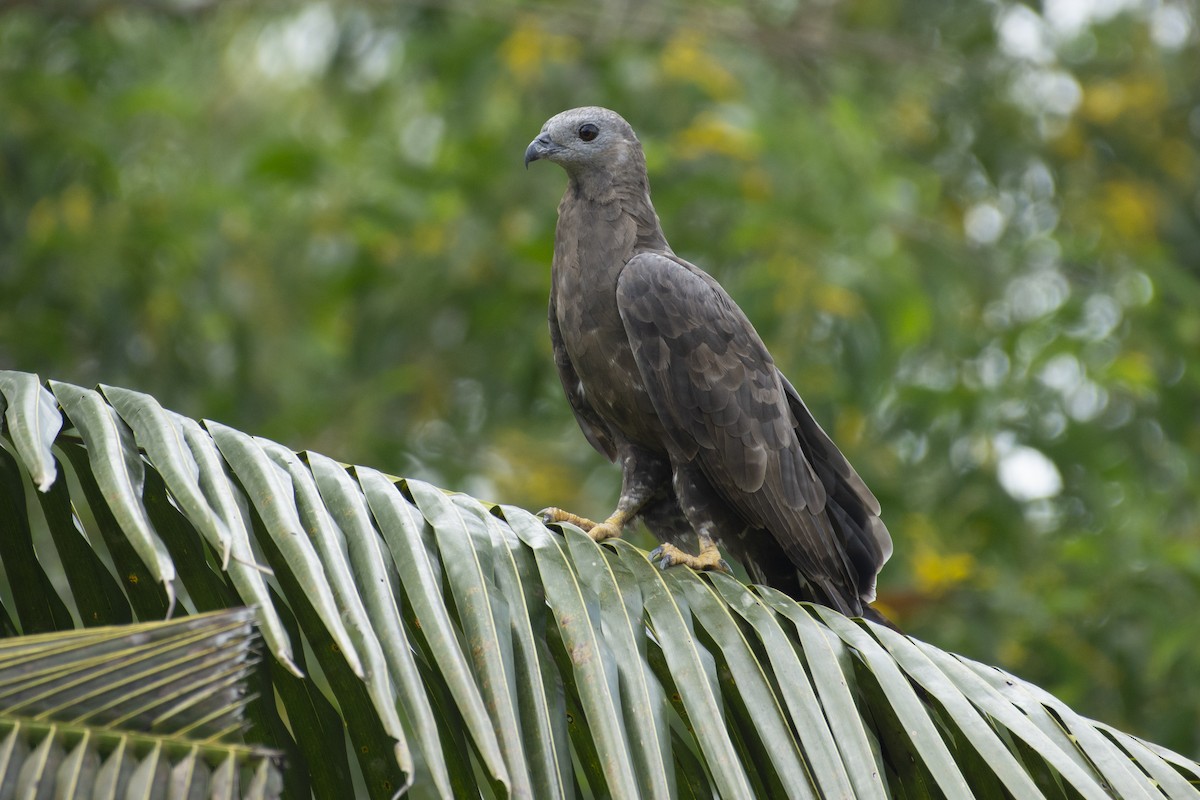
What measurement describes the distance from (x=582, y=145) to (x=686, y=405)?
0.96 m

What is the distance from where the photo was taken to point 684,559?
3.54 metres

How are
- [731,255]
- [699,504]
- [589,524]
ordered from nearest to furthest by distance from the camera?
[589,524], [699,504], [731,255]

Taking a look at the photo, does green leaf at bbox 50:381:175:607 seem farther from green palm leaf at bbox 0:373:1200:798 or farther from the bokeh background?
the bokeh background

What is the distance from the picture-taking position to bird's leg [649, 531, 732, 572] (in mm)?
3537

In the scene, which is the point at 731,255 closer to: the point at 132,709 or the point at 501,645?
the point at 501,645

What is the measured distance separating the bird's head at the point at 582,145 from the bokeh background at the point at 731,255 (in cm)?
275

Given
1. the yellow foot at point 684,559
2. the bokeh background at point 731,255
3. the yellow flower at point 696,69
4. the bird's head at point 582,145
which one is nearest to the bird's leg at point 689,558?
the yellow foot at point 684,559

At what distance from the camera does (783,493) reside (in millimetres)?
3889

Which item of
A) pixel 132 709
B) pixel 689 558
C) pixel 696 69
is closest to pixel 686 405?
pixel 689 558

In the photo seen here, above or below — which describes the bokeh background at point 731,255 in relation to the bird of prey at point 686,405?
above

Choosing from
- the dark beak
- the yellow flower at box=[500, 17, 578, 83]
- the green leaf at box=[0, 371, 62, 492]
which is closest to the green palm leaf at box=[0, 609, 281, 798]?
the green leaf at box=[0, 371, 62, 492]

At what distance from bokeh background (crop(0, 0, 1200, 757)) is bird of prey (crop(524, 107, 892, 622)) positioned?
2.17 metres

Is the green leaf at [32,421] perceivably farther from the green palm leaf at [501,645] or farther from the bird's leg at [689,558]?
the bird's leg at [689,558]

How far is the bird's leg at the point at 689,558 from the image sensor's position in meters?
3.54
